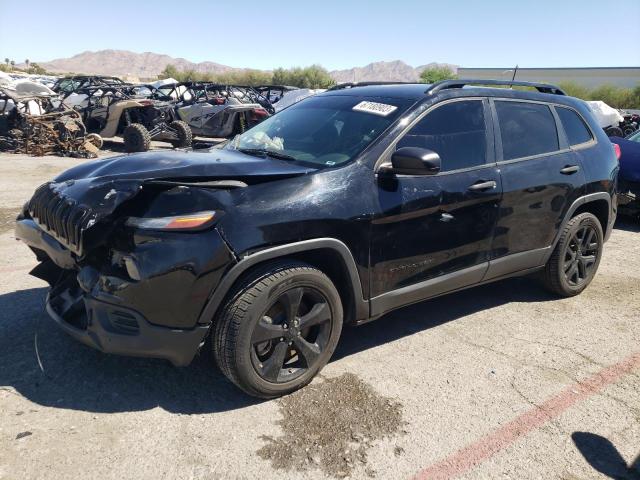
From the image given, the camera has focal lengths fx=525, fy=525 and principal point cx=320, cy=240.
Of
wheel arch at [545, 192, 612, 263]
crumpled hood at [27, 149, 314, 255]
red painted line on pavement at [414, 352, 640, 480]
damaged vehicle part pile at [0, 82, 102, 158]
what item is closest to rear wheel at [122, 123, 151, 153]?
damaged vehicle part pile at [0, 82, 102, 158]

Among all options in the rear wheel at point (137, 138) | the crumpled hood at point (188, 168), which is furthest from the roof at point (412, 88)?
the rear wheel at point (137, 138)

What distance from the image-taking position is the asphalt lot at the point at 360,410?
2.53 m

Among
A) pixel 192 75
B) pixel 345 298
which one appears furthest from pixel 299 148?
pixel 192 75

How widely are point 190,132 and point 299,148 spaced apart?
34.1ft

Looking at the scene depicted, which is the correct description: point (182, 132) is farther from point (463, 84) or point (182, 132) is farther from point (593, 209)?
point (593, 209)

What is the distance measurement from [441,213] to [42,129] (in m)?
12.4

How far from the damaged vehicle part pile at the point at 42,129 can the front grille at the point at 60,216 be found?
34.7ft

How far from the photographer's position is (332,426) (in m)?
2.82

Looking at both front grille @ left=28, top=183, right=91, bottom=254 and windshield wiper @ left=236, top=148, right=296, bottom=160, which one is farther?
windshield wiper @ left=236, top=148, right=296, bottom=160

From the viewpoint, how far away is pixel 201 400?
2.99 m

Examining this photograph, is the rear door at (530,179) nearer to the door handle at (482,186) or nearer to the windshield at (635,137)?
the door handle at (482,186)

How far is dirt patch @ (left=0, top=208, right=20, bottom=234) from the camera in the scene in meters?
6.26

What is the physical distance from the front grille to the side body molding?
749 millimetres

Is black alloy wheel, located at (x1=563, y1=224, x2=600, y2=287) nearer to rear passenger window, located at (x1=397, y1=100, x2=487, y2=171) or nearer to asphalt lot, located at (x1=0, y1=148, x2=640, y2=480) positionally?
asphalt lot, located at (x1=0, y1=148, x2=640, y2=480)
